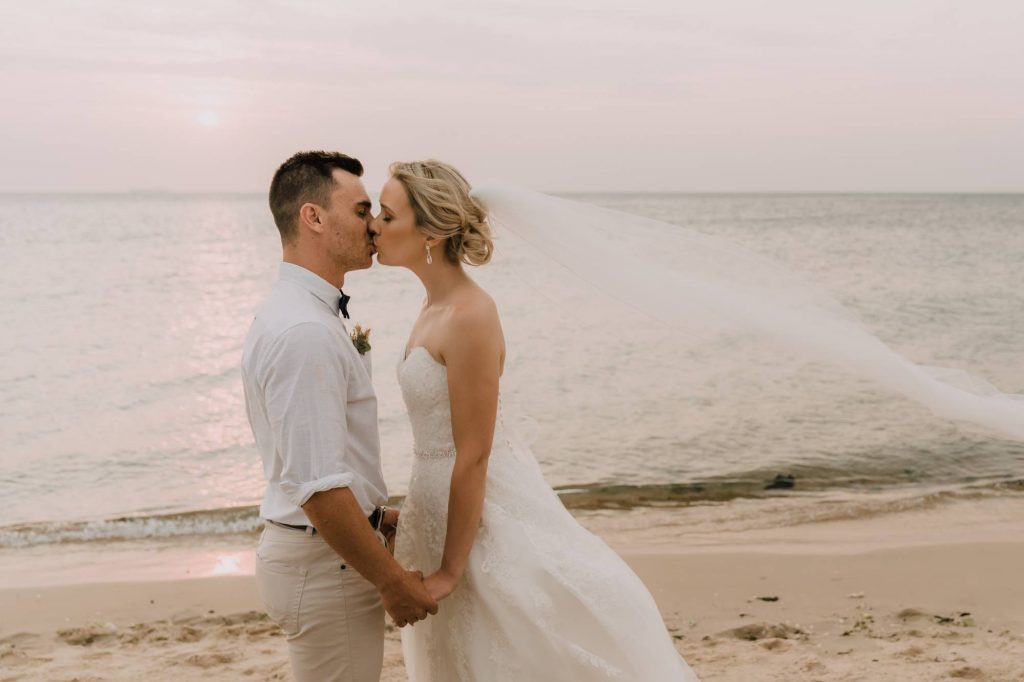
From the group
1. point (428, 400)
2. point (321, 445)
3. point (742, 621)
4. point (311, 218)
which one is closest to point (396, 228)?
point (311, 218)

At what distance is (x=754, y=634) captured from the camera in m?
5.51

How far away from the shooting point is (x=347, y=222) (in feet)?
9.47

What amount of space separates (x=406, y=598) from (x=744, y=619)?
3667 millimetres

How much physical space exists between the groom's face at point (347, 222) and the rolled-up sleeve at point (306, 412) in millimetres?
376

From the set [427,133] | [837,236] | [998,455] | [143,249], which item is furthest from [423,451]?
[837,236]

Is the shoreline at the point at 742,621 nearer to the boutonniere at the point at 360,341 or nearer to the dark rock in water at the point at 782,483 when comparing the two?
the dark rock in water at the point at 782,483

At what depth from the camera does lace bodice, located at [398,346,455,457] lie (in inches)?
118

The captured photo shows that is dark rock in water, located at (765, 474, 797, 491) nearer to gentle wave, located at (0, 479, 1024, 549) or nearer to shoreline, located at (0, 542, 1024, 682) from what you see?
gentle wave, located at (0, 479, 1024, 549)

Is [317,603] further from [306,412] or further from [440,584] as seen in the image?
[306,412]

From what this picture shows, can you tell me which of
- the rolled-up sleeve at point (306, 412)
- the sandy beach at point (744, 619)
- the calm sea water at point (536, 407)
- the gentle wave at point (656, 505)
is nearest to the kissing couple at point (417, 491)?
the rolled-up sleeve at point (306, 412)

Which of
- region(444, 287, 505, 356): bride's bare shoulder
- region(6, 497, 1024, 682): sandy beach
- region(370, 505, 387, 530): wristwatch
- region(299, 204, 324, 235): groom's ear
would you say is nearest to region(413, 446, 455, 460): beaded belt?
region(370, 505, 387, 530): wristwatch

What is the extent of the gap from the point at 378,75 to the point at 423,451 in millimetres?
25848

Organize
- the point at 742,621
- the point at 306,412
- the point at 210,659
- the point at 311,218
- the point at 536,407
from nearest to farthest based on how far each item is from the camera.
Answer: the point at 306,412 < the point at 311,218 < the point at 210,659 < the point at 742,621 < the point at 536,407

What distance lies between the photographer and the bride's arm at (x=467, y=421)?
2.92 m
